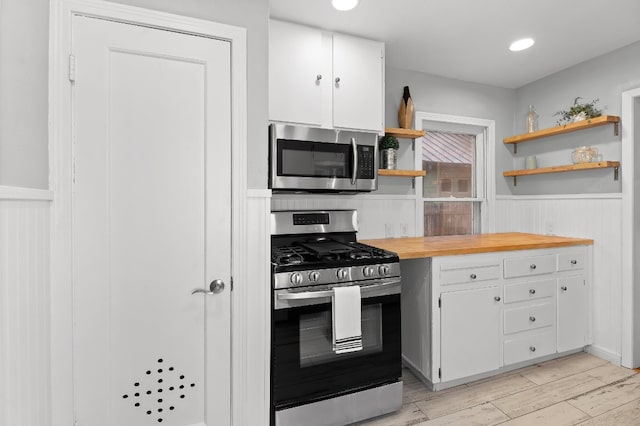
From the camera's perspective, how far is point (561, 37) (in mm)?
2557

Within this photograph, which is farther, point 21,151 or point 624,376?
point 624,376

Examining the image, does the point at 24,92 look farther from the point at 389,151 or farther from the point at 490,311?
the point at 490,311

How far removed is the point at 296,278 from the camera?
71.3 inches

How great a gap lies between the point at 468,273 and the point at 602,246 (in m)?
1.40

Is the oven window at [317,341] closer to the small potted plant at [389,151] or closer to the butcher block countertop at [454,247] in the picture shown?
the butcher block countertop at [454,247]

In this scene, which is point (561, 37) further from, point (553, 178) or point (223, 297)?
point (223, 297)

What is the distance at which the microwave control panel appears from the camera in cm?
241

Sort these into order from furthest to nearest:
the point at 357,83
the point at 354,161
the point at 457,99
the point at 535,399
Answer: the point at 457,99 → the point at 357,83 → the point at 354,161 → the point at 535,399

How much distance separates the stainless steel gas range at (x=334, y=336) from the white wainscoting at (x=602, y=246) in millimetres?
2030

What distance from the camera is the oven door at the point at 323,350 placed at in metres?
1.79

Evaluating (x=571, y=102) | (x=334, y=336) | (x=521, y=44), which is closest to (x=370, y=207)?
(x=334, y=336)

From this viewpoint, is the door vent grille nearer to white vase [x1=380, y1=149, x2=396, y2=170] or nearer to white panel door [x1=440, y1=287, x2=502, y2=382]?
white panel door [x1=440, y1=287, x2=502, y2=382]

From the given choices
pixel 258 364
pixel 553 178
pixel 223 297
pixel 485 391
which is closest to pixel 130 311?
pixel 223 297

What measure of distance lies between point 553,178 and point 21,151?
3934 mm
